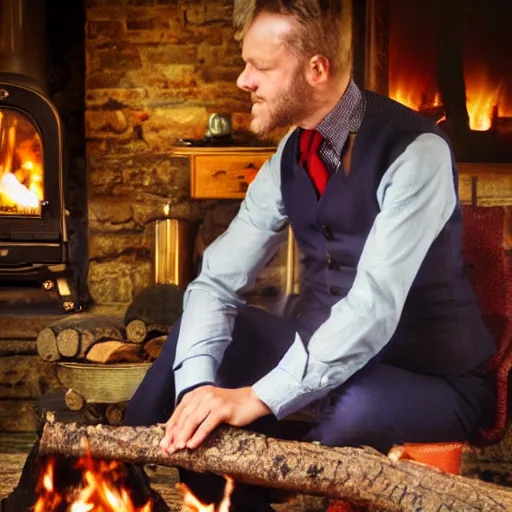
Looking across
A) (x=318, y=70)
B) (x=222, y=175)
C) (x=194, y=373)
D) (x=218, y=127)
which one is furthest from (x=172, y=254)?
(x=318, y=70)

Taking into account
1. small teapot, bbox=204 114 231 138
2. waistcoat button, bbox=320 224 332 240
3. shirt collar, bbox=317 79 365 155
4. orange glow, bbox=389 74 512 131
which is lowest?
waistcoat button, bbox=320 224 332 240

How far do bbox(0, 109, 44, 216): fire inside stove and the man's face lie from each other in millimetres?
1347

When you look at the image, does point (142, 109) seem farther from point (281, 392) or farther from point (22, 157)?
point (281, 392)

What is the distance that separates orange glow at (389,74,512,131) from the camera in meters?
2.81

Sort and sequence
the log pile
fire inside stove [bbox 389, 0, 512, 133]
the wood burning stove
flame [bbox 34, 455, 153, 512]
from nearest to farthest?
flame [bbox 34, 455, 153, 512] → the log pile → fire inside stove [bbox 389, 0, 512, 133] → the wood burning stove

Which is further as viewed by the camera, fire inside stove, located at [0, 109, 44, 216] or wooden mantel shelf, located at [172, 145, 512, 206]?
fire inside stove, located at [0, 109, 44, 216]

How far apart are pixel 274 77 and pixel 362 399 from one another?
0.65 meters

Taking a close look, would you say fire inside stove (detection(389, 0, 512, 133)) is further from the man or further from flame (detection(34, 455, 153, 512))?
flame (detection(34, 455, 153, 512))

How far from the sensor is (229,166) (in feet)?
9.41

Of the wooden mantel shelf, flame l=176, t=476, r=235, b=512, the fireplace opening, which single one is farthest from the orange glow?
flame l=176, t=476, r=235, b=512

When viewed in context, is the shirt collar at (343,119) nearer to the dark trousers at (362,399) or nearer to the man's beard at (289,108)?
the man's beard at (289,108)

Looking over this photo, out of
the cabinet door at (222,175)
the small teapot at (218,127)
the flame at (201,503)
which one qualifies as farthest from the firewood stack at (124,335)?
the flame at (201,503)

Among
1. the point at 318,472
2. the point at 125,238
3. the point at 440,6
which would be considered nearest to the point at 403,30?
the point at 440,6

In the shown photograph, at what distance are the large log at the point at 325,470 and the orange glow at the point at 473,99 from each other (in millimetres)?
1326
